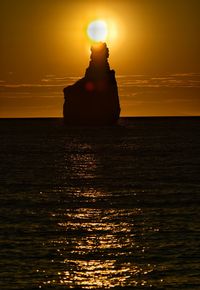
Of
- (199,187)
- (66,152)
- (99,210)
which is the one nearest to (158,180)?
(199,187)

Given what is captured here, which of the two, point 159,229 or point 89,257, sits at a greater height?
point 159,229

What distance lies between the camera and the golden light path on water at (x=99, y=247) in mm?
33469

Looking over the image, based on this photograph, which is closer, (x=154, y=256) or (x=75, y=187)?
(x=154, y=256)

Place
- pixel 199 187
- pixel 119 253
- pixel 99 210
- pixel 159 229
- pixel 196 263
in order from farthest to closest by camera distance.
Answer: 1. pixel 199 187
2. pixel 99 210
3. pixel 159 229
4. pixel 119 253
5. pixel 196 263

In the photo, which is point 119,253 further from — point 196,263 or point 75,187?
point 75,187

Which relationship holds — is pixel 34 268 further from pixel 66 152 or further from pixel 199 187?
pixel 66 152

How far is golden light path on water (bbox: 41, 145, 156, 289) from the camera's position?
110ft

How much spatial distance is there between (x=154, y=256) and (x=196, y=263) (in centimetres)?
243

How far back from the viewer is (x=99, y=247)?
131 feet

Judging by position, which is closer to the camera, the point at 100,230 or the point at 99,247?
the point at 99,247

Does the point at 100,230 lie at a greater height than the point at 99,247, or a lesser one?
greater

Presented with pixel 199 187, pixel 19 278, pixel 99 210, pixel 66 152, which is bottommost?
pixel 19 278

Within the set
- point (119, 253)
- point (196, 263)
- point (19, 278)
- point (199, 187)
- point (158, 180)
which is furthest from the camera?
point (158, 180)

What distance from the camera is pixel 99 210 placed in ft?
178
